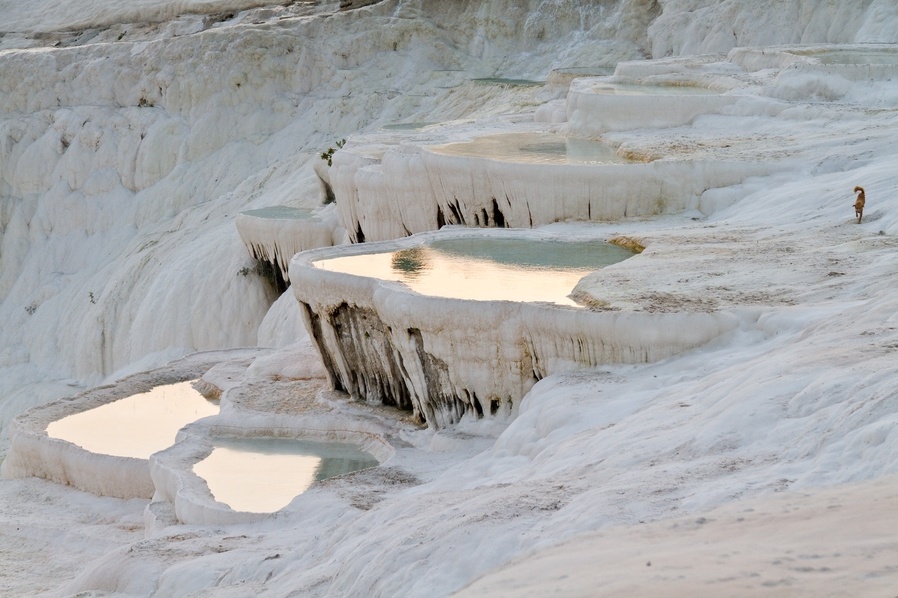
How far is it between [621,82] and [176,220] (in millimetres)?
10944

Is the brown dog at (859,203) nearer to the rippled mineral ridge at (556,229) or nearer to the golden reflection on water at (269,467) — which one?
the rippled mineral ridge at (556,229)

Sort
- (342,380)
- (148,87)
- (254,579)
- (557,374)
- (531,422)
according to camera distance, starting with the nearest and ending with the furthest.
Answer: (254,579)
(531,422)
(557,374)
(342,380)
(148,87)

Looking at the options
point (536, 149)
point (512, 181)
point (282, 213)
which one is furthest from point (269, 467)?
point (282, 213)

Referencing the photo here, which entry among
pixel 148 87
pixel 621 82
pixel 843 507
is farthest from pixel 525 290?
pixel 148 87

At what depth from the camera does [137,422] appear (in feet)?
42.9

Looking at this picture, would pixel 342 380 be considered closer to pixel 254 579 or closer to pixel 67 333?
pixel 254 579

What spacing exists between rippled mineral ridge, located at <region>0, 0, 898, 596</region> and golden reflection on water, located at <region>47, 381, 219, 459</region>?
2.02ft

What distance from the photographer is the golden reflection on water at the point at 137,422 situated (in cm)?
1227

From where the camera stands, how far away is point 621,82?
19.5 metres

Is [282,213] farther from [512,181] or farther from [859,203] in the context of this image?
[859,203]

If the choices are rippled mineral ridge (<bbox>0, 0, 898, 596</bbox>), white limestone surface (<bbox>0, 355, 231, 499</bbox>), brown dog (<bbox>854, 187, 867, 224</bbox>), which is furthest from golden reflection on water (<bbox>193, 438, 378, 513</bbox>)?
brown dog (<bbox>854, 187, 867, 224</bbox>)

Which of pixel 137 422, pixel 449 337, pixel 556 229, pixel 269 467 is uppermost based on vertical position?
pixel 449 337

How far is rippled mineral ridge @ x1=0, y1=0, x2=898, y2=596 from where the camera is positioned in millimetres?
4809

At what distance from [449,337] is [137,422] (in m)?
4.96
